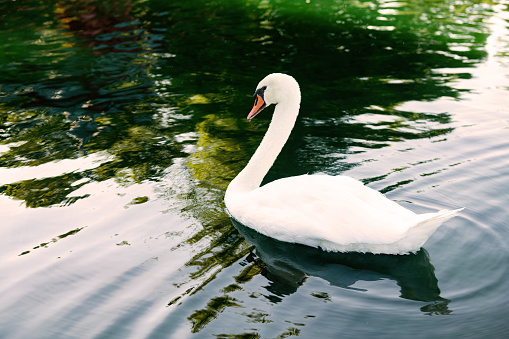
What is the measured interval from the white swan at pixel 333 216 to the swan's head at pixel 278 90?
3.18 feet

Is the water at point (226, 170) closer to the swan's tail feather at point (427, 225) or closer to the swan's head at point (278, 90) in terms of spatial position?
the swan's tail feather at point (427, 225)

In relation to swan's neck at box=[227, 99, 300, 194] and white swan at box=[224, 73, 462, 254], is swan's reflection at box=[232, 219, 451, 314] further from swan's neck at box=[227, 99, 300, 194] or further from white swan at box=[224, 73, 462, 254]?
swan's neck at box=[227, 99, 300, 194]

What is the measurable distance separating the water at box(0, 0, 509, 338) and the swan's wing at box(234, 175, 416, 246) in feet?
0.70

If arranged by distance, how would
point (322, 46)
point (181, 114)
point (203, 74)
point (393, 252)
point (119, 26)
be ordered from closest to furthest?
point (393, 252) < point (181, 114) < point (203, 74) < point (322, 46) < point (119, 26)

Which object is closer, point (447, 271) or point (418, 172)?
point (447, 271)

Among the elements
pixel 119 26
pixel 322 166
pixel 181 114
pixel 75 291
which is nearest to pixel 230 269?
pixel 75 291

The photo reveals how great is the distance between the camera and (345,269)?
511cm

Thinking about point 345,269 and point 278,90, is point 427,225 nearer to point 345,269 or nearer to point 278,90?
point 345,269

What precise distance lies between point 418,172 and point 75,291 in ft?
12.2

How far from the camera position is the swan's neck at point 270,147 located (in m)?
6.29

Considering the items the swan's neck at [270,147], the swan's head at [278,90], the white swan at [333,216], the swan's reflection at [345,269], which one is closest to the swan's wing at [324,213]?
the white swan at [333,216]

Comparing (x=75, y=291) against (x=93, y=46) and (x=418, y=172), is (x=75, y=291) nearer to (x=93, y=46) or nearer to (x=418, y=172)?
(x=418, y=172)

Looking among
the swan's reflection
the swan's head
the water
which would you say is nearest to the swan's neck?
the swan's head

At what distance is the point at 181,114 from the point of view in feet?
29.6
